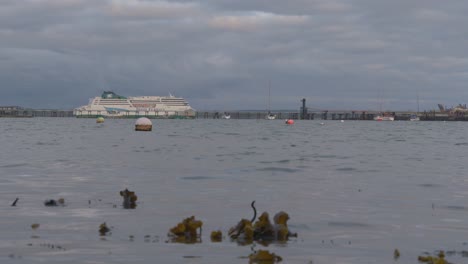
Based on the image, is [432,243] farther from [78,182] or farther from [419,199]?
[78,182]

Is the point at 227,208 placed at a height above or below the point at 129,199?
below

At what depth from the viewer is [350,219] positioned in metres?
14.2

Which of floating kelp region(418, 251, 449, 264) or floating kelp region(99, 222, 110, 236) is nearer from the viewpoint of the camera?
floating kelp region(418, 251, 449, 264)

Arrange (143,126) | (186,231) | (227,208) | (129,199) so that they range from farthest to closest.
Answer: (143,126)
(129,199)
(227,208)
(186,231)

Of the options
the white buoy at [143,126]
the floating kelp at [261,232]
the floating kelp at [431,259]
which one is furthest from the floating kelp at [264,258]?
the white buoy at [143,126]

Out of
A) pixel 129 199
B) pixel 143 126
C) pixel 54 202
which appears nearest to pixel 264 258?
pixel 129 199

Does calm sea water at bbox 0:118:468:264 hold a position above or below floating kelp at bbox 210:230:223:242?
below

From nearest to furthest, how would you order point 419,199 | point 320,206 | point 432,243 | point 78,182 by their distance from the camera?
point 432,243 < point 320,206 < point 419,199 < point 78,182

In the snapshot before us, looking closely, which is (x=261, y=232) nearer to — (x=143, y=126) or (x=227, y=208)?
(x=227, y=208)

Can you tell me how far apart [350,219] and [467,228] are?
237cm

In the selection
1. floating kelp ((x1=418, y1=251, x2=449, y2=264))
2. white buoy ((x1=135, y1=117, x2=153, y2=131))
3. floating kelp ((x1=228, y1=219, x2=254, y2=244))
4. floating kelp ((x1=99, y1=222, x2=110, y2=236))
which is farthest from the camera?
white buoy ((x1=135, y1=117, x2=153, y2=131))

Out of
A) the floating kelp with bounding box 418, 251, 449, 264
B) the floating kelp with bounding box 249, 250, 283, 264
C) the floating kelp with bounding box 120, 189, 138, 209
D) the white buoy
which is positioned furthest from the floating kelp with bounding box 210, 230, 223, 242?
the white buoy

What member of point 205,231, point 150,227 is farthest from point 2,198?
point 205,231

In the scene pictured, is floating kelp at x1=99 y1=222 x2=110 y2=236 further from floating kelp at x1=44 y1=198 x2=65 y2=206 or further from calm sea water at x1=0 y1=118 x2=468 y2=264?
floating kelp at x1=44 y1=198 x2=65 y2=206
